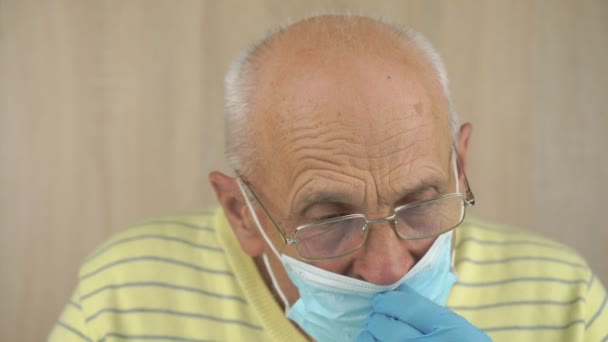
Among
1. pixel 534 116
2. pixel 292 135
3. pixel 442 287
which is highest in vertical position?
pixel 292 135

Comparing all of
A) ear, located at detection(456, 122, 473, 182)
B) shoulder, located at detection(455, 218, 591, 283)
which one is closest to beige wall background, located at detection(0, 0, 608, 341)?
shoulder, located at detection(455, 218, 591, 283)

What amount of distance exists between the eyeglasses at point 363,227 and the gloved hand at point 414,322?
0.30 feet

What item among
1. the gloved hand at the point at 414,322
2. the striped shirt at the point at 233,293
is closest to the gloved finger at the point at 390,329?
the gloved hand at the point at 414,322

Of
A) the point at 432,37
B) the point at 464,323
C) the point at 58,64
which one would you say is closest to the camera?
the point at 464,323

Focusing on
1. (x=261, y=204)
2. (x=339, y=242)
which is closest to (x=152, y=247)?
(x=261, y=204)

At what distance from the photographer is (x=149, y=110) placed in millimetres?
1660

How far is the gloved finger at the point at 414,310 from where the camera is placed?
1.03m

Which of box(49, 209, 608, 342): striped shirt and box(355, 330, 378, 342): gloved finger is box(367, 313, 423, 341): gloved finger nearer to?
box(355, 330, 378, 342): gloved finger

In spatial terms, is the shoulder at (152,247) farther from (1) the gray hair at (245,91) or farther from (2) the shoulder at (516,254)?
(2) the shoulder at (516,254)

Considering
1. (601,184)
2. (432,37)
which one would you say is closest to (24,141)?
(432,37)

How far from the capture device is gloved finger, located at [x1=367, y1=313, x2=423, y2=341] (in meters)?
1.03

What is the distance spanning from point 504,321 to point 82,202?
0.94 meters

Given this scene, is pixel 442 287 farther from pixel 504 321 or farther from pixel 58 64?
pixel 58 64

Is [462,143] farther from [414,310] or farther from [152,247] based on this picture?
[152,247]
